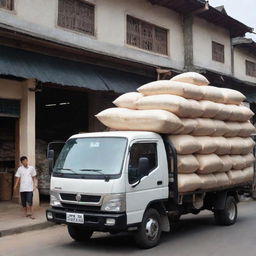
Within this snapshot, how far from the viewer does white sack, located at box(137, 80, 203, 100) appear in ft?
30.2

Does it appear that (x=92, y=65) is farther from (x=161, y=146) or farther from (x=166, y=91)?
(x=161, y=146)

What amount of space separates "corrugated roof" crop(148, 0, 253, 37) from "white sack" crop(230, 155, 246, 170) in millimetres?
8640

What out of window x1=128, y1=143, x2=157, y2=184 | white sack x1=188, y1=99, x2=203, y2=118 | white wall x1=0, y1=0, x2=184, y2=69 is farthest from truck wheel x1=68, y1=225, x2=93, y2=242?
white wall x1=0, y1=0, x2=184, y2=69

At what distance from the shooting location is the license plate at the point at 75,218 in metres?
7.48

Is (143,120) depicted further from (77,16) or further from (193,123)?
(77,16)

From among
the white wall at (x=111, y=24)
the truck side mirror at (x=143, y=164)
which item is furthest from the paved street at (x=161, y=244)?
the white wall at (x=111, y=24)

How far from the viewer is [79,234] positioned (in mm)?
8477

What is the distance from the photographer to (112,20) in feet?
50.7

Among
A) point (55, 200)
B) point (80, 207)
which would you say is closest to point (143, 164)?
point (80, 207)

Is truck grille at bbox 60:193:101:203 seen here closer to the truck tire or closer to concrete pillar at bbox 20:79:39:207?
the truck tire

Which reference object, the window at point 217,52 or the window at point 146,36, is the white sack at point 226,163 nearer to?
the window at point 146,36

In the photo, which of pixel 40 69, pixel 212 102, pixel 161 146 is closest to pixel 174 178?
pixel 161 146

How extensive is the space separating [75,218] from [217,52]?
52.5 feet

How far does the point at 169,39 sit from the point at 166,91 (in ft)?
31.8
